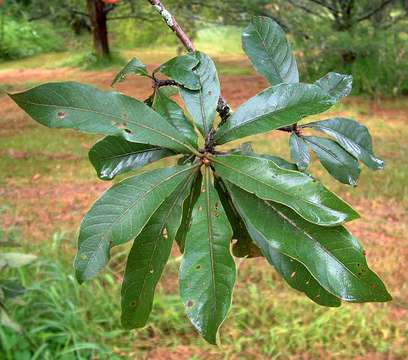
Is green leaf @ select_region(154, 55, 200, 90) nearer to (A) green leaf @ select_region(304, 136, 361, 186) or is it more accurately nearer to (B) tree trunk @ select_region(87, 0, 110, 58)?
(A) green leaf @ select_region(304, 136, 361, 186)

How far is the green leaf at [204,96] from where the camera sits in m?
0.53

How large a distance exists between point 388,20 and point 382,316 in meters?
3.64

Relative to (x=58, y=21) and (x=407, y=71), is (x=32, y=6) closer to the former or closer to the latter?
(x=58, y=21)

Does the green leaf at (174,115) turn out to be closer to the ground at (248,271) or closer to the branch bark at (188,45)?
the branch bark at (188,45)

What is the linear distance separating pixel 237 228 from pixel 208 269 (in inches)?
4.4

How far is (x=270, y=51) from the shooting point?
0.61m

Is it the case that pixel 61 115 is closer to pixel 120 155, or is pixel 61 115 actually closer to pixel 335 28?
pixel 120 155

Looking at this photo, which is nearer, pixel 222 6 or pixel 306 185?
pixel 306 185

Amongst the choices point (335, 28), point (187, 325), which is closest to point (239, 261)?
point (187, 325)

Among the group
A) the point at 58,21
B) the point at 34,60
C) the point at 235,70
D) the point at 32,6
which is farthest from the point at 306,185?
the point at 34,60

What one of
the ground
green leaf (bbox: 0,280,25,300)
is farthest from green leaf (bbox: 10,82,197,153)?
the ground

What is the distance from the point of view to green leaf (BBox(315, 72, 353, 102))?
1.98 ft

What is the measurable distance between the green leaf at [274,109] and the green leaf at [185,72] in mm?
58

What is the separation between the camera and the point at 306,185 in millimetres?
461
